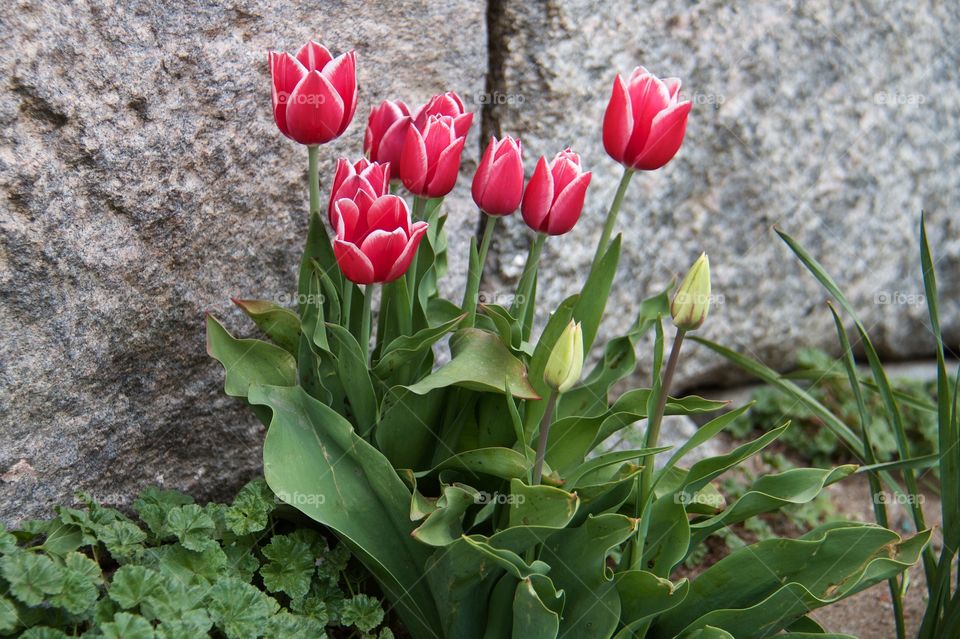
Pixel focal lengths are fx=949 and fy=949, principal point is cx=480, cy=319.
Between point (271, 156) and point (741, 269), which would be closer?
point (271, 156)

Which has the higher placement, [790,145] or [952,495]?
[790,145]

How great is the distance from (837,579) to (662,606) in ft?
1.00

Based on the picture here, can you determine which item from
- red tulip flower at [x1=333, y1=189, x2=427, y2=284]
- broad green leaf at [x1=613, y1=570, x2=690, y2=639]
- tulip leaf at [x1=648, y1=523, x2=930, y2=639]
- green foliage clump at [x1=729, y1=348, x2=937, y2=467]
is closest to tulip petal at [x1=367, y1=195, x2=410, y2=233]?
red tulip flower at [x1=333, y1=189, x2=427, y2=284]

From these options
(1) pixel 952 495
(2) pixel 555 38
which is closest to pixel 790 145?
(2) pixel 555 38

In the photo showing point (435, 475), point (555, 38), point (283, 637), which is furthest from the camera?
point (555, 38)

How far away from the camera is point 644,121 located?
1.58m

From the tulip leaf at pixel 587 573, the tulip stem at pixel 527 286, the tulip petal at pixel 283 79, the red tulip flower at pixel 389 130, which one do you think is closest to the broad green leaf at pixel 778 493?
the tulip leaf at pixel 587 573

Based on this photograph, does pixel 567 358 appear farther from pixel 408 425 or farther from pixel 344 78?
pixel 344 78

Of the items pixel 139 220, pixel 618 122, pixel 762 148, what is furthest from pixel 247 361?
pixel 762 148

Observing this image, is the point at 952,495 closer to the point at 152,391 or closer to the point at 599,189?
the point at 599,189

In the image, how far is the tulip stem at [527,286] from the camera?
64.9 inches

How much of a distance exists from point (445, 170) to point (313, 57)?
0.28m

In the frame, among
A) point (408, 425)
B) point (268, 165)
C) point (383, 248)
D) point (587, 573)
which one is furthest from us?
point (268, 165)

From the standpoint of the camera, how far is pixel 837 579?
1575mm
